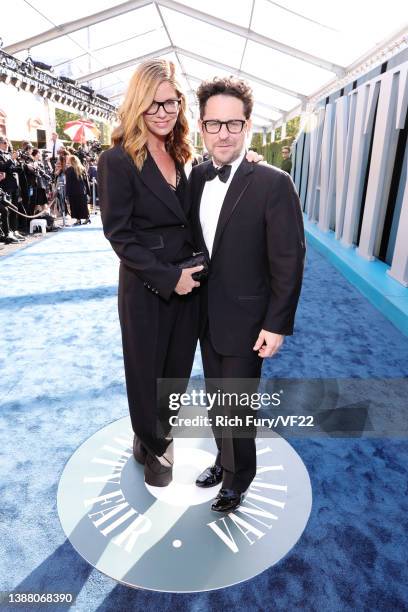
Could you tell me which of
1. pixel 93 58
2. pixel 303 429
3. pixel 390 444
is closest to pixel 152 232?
pixel 303 429

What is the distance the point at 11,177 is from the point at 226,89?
7.97m

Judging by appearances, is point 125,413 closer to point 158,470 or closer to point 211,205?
point 158,470

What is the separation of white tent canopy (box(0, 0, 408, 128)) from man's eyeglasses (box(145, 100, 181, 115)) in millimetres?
7868

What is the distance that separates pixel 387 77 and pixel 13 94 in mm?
13873

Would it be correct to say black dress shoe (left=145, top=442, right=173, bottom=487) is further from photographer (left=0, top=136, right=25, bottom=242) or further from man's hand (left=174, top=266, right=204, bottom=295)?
photographer (left=0, top=136, right=25, bottom=242)

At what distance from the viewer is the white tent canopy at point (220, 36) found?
9602 millimetres

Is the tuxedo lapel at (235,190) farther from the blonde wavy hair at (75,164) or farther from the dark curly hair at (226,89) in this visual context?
the blonde wavy hair at (75,164)

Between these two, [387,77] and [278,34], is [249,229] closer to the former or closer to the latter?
[387,77]

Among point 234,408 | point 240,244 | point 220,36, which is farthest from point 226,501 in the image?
point 220,36

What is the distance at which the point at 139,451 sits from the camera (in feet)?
7.78

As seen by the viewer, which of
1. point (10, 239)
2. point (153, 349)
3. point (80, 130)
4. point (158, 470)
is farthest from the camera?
point (80, 130)

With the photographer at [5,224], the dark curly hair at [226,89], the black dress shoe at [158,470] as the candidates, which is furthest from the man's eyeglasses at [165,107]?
the photographer at [5,224]

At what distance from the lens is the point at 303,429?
2.76 m

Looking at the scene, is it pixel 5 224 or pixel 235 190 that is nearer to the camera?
pixel 235 190
